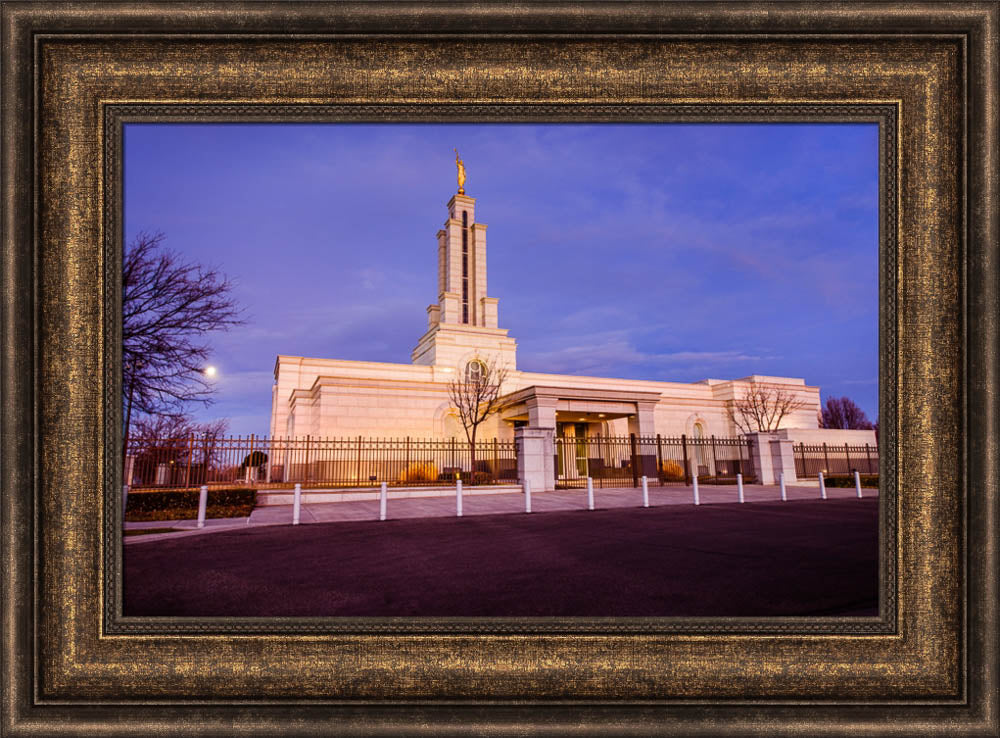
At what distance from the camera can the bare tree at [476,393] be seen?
30.1 meters

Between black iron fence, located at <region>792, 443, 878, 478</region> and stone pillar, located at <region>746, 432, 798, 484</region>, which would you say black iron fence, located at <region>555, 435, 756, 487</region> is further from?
black iron fence, located at <region>792, 443, 878, 478</region>

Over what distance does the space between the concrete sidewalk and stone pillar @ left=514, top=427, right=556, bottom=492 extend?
1.99 ft

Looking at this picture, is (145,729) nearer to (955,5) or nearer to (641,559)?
(641,559)

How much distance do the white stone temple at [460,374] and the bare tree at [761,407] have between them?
23.6 inches

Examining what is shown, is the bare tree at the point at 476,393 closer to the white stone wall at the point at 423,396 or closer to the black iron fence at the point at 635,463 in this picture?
the white stone wall at the point at 423,396

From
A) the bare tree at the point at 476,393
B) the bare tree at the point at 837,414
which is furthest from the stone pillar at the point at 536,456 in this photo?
the bare tree at the point at 837,414

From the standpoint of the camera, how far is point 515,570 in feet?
19.4

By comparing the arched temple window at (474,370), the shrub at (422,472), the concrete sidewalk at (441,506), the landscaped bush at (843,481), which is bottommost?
the landscaped bush at (843,481)

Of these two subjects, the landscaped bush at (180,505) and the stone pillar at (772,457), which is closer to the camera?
the landscaped bush at (180,505)

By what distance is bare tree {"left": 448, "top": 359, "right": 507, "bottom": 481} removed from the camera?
3012 centimetres

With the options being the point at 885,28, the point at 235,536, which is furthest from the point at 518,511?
the point at 885,28

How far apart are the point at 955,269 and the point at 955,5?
1621 millimetres

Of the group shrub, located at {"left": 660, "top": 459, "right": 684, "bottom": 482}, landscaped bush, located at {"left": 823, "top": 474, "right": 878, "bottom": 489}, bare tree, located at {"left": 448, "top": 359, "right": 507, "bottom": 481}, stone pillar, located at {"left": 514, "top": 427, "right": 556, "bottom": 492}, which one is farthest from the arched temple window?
landscaped bush, located at {"left": 823, "top": 474, "right": 878, "bottom": 489}

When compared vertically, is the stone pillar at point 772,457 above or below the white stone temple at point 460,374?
below
